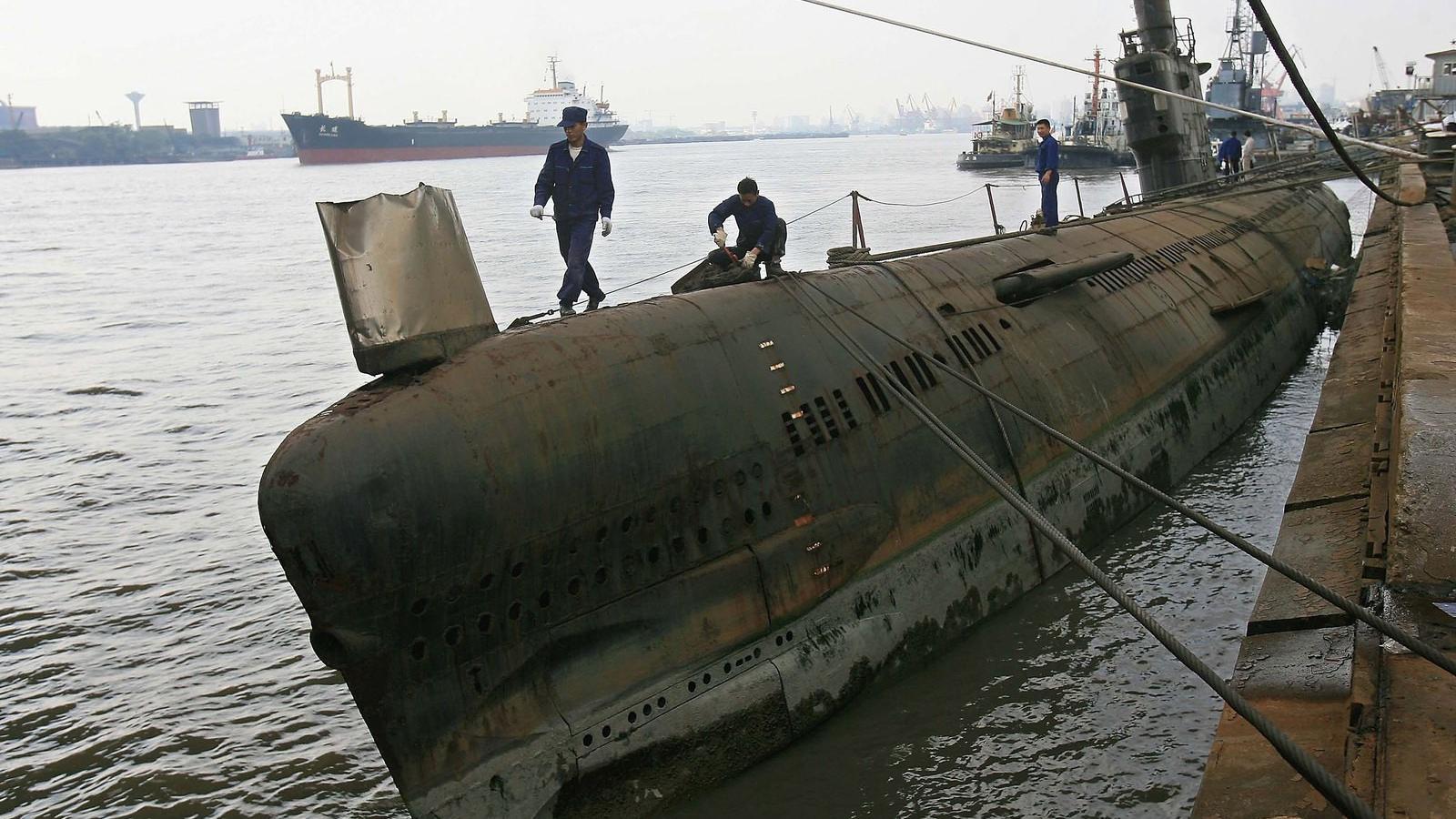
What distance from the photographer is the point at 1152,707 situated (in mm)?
7195

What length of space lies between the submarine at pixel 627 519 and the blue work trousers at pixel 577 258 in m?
1.31

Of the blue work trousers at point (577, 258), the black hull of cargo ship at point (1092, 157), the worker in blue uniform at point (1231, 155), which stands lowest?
the blue work trousers at point (577, 258)

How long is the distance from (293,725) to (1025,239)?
8.69 m

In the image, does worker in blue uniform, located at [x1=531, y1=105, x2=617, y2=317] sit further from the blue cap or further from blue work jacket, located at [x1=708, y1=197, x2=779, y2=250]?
blue work jacket, located at [x1=708, y1=197, x2=779, y2=250]

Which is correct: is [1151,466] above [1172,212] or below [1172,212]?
below

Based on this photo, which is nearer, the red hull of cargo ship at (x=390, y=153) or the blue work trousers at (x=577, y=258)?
the blue work trousers at (x=577, y=258)

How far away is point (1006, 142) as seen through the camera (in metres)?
76.7

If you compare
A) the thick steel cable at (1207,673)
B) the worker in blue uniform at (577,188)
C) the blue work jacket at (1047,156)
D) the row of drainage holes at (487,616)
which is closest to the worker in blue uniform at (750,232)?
the worker in blue uniform at (577,188)

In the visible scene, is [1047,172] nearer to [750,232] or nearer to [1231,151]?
[750,232]

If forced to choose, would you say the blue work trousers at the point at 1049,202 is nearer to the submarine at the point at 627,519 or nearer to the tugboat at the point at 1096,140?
the submarine at the point at 627,519

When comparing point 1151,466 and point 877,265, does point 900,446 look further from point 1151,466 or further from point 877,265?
point 1151,466

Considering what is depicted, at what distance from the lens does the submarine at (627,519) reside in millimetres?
5355

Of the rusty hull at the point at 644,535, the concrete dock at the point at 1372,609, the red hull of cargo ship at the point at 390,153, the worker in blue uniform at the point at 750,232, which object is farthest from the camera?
the red hull of cargo ship at the point at 390,153

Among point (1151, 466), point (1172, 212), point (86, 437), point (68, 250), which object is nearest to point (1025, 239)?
point (1151, 466)
